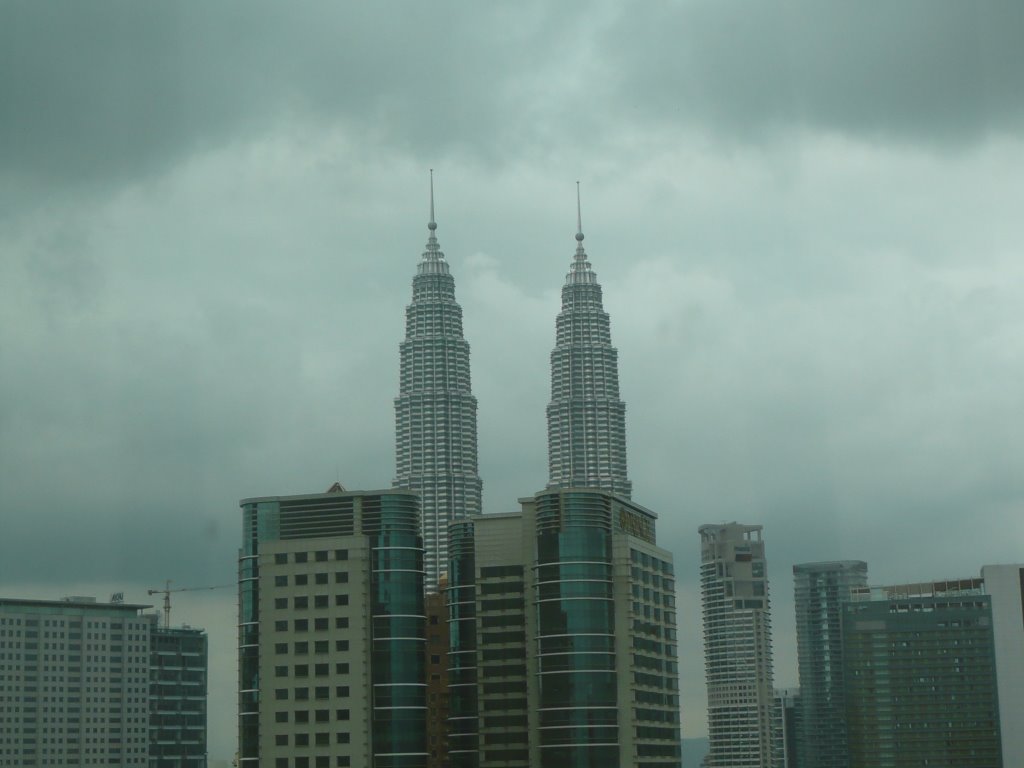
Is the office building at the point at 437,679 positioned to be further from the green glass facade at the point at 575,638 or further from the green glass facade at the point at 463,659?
the green glass facade at the point at 575,638

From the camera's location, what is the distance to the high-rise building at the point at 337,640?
107875 mm

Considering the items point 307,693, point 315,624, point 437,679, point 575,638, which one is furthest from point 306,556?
point 437,679

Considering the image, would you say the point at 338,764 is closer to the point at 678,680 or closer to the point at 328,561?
the point at 328,561

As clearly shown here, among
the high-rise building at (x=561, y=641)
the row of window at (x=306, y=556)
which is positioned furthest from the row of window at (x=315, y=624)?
the high-rise building at (x=561, y=641)

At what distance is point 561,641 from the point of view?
360ft

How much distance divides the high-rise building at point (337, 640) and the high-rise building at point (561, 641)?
6657 mm

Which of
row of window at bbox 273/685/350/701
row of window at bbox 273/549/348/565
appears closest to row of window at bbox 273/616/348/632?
row of window at bbox 273/685/350/701

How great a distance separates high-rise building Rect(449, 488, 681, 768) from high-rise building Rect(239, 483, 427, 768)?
6657mm

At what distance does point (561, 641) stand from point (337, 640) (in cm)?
1420

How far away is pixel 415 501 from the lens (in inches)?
4488

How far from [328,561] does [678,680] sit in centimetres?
2925

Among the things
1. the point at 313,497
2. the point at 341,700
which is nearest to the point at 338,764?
the point at 341,700

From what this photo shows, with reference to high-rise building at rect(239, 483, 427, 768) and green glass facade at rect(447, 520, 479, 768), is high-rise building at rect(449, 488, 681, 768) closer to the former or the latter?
green glass facade at rect(447, 520, 479, 768)

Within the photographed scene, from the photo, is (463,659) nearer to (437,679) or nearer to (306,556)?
(437,679)
